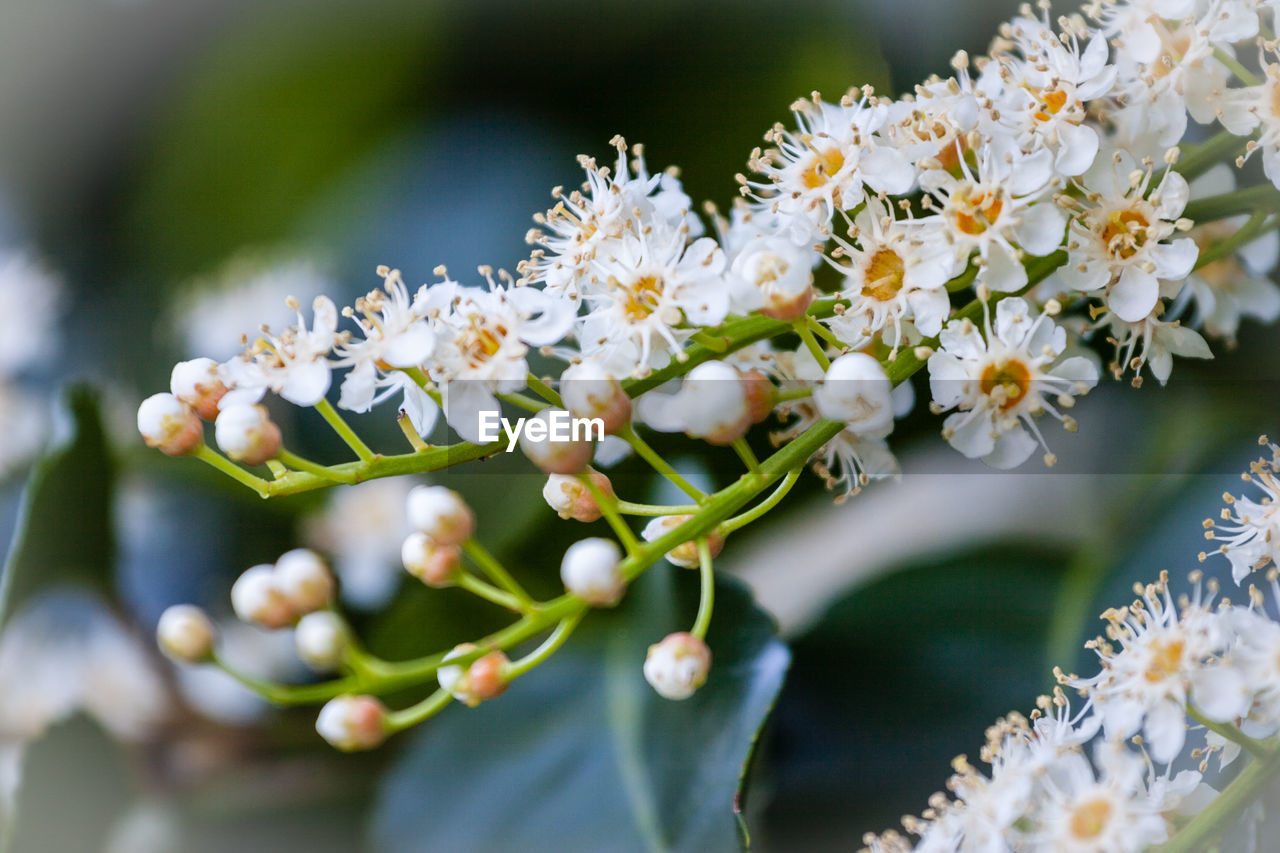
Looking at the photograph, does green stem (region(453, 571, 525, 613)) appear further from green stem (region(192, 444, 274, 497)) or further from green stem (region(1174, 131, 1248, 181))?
green stem (region(1174, 131, 1248, 181))

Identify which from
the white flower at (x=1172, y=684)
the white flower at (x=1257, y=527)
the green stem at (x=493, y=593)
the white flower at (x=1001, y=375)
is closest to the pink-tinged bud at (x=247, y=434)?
the green stem at (x=493, y=593)

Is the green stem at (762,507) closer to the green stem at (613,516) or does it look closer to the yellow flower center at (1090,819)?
the green stem at (613,516)

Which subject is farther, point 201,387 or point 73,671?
point 73,671

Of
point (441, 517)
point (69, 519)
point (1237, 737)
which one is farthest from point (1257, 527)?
point (69, 519)

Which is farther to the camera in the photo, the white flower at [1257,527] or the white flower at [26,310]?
the white flower at [26,310]

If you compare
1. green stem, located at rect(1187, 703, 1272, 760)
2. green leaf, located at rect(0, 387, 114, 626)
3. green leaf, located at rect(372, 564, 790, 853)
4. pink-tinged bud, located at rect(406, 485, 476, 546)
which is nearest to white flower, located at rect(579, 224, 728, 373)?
pink-tinged bud, located at rect(406, 485, 476, 546)

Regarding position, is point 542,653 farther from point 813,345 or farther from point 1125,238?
point 1125,238

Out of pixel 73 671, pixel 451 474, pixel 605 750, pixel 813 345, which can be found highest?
pixel 813 345
